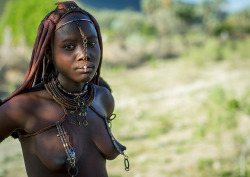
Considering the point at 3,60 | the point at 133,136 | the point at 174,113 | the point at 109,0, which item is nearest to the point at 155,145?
the point at 133,136

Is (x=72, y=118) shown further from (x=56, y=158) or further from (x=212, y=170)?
(x=212, y=170)

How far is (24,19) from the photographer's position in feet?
47.0

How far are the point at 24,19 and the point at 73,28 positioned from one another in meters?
13.6

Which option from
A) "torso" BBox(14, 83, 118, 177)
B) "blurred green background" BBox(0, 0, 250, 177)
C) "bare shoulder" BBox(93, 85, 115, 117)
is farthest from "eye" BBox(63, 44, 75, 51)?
"blurred green background" BBox(0, 0, 250, 177)

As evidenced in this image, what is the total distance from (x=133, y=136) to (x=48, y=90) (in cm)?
655

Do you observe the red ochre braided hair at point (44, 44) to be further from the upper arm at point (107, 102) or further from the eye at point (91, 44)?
the upper arm at point (107, 102)

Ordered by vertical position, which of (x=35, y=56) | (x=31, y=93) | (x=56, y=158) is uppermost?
(x=35, y=56)

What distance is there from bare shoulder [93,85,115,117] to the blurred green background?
1453mm

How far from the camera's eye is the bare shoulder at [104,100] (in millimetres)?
1793

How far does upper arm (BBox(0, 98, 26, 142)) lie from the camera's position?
1.47 meters

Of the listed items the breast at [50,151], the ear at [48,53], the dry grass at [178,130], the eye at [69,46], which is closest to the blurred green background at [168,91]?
the dry grass at [178,130]

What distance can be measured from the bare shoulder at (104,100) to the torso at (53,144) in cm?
12

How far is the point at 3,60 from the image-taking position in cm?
1274

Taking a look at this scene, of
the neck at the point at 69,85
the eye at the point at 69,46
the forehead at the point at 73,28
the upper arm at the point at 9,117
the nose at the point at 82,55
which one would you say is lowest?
the upper arm at the point at 9,117
